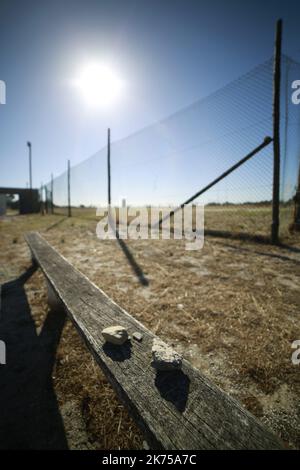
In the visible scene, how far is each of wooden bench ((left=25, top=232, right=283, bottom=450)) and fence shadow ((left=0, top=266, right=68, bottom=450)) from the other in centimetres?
48

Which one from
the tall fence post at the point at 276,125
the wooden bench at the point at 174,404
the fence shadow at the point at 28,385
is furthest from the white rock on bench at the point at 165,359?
the tall fence post at the point at 276,125

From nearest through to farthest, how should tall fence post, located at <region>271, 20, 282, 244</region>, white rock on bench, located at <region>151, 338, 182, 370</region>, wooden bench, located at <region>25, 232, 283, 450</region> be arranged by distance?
1. wooden bench, located at <region>25, 232, 283, 450</region>
2. white rock on bench, located at <region>151, 338, 182, 370</region>
3. tall fence post, located at <region>271, 20, 282, 244</region>

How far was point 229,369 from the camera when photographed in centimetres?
160

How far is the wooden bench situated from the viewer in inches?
30.2

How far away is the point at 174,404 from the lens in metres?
0.89

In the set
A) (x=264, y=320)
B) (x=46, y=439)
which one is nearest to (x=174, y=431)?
(x=46, y=439)

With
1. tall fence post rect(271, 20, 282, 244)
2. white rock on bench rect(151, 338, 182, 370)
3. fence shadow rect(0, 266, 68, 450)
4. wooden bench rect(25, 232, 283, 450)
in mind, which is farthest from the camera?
tall fence post rect(271, 20, 282, 244)

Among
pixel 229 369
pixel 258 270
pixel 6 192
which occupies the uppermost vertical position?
pixel 6 192

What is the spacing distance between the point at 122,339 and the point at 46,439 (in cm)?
63

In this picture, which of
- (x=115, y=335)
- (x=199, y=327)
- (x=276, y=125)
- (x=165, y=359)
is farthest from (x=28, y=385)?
(x=276, y=125)

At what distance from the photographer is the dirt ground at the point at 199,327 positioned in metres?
1.28

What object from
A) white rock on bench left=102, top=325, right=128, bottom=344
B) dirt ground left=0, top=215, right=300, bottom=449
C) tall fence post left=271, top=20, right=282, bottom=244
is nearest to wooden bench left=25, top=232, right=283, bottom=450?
white rock on bench left=102, top=325, right=128, bottom=344

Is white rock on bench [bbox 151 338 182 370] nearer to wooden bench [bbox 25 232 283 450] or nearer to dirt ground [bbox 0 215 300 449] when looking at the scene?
wooden bench [bbox 25 232 283 450]

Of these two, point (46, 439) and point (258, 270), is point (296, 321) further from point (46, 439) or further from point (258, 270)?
point (46, 439)
